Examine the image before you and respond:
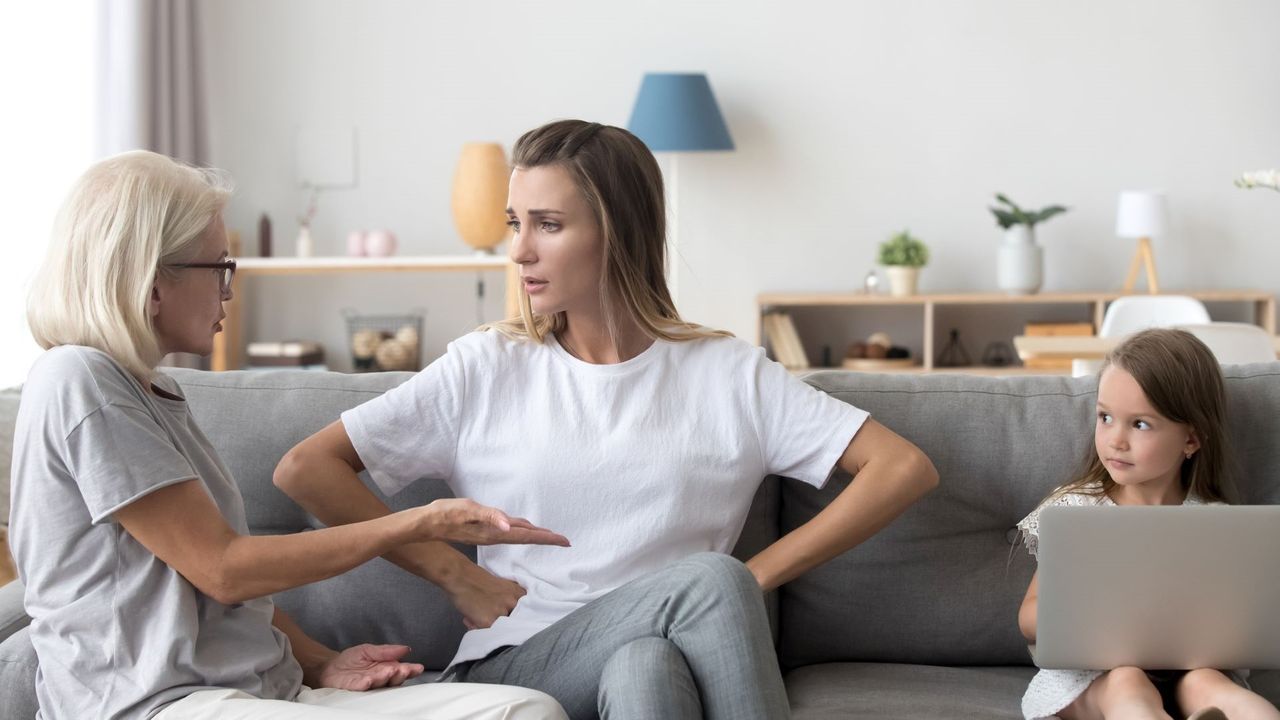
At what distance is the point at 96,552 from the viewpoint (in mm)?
1391

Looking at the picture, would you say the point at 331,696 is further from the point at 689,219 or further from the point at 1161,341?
the point at 689,219

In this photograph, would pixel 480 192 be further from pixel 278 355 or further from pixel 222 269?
pixel 222 269

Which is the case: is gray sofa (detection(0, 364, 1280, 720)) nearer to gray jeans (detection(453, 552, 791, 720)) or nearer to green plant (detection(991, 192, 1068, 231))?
gray jeans (detection(453, 552, 791, 720))

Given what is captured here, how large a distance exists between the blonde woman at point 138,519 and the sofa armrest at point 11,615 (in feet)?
0.86

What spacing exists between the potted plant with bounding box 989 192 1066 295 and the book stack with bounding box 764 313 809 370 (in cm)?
81

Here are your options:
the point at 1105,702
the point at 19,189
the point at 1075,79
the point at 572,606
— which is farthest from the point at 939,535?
the point at 1075,79

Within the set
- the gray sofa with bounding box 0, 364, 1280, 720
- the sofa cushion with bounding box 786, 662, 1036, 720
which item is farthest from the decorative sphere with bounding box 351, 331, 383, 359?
the sofa cushion with bounding box 786, 662, 1036, 720

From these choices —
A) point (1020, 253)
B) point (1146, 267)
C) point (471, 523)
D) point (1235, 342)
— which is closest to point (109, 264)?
point (471, 523)

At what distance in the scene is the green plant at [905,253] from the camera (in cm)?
502

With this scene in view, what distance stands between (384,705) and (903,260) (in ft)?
12.5

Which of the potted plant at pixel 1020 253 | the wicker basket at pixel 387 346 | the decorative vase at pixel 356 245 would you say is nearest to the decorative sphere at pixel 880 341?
the potted plant at pixel 1020 253

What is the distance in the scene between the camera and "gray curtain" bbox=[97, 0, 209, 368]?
4.60 m

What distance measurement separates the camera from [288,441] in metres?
1.97

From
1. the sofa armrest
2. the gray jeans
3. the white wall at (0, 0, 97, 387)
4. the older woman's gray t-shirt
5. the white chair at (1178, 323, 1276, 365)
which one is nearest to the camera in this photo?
the older woman's gray t-shirt
